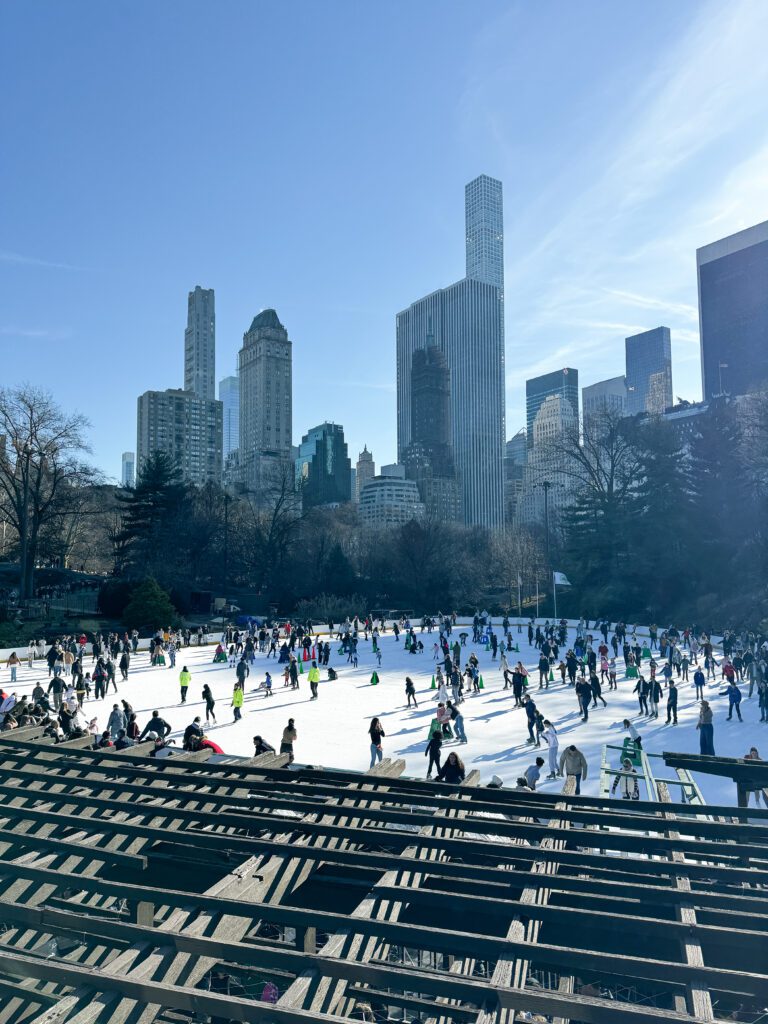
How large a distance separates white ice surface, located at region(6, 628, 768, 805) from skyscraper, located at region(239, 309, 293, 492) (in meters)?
161

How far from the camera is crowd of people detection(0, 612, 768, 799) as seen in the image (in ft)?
43.5

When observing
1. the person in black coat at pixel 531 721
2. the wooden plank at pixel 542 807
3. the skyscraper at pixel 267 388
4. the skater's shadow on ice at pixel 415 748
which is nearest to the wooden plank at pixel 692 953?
the wooden plank at pixel 542 807

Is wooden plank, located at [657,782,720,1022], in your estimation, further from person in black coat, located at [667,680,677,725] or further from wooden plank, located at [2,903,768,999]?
person in black coat, located at [667,680,677,725]

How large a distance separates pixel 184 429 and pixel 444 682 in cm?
15584

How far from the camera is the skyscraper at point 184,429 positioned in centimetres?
16362

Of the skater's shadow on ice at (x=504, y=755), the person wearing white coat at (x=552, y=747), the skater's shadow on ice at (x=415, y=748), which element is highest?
the person wearing white coat at (x=552, y=747)

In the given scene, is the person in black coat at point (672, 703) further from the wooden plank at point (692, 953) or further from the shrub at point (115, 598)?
the shrub at point (115, 598)

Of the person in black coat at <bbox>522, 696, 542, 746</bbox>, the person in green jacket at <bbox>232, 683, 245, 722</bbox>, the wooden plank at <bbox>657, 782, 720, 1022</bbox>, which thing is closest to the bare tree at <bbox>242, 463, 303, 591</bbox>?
the person in green jacket at <bbox>232, 683, 245, 722</bbox>

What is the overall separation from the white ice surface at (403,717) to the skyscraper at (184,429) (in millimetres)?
133553

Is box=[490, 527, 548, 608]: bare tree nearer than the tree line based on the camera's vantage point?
No

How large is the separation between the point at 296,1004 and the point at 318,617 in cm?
4989

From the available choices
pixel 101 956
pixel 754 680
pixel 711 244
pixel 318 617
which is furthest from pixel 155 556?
pixel 711 244

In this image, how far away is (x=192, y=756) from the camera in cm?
826

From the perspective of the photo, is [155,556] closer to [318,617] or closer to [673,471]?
[318,617]
